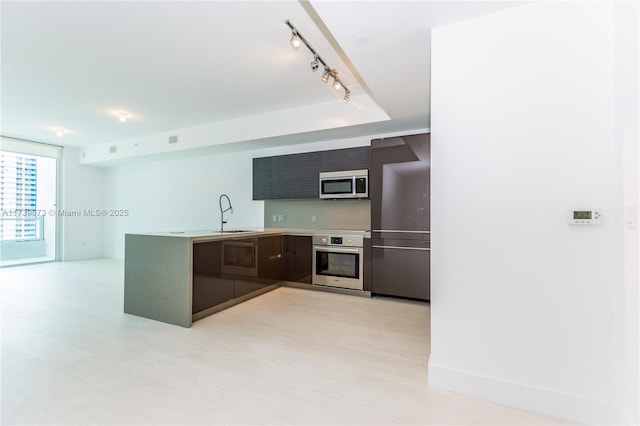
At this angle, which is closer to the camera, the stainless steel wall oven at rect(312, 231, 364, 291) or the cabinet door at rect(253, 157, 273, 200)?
the stainless steel wall oven at rect(312, 231, 364, 291)

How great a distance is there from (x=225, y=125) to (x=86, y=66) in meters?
2.01

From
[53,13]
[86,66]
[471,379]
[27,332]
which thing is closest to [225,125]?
[86,66]

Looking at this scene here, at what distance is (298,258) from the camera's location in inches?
179

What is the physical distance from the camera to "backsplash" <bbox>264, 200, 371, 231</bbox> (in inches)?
183

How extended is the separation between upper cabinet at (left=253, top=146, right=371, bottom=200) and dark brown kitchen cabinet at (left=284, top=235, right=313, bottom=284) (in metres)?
0.70

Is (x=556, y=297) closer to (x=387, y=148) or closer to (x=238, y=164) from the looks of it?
(x=387, y=148)

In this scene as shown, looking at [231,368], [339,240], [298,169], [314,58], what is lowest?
[231,368]

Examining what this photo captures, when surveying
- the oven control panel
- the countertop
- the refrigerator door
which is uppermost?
the refrigerator door

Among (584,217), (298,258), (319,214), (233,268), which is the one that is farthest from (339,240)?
(584,217)

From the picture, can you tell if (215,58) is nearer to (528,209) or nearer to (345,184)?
(345,184)

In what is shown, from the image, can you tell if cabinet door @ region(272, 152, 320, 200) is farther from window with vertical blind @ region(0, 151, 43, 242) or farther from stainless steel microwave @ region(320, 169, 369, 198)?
window with vertical blind @ region(0, 151, 43, 242)

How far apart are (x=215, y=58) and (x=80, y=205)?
650cm

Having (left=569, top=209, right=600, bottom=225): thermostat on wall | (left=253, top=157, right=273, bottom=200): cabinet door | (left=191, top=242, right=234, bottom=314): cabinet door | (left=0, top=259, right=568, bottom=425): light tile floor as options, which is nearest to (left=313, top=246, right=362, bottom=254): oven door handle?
(left=0, top=259, right=568, bottom=425): light tile floor

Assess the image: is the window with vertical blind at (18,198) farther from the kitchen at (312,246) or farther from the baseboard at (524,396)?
the baseboard at (524,396)
